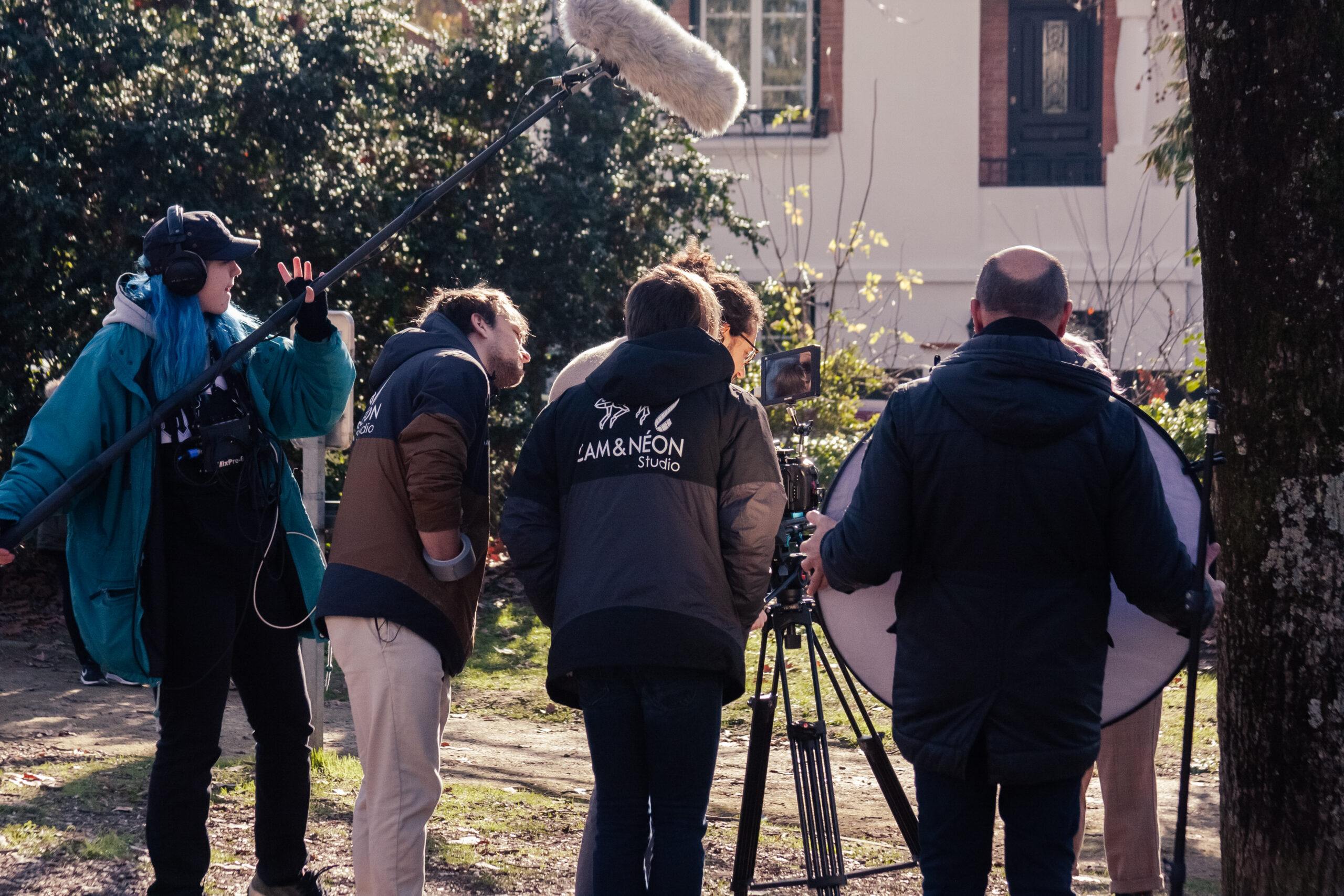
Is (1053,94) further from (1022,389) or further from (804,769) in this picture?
(1022,389)

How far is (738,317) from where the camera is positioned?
149 inches

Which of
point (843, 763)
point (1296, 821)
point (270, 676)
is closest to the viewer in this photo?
point (1296, 821)

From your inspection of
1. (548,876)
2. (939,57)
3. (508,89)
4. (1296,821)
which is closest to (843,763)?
(548,876)

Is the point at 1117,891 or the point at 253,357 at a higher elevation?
the point at 253,357

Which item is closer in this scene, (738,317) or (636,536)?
(636,536)

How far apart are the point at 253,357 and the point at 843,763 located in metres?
3.61

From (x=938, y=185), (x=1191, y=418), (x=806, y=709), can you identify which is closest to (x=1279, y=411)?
(x=806, y=709)

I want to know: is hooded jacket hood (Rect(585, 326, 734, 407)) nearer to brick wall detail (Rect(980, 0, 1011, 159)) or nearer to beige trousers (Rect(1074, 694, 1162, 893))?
beige trousers (Rect(1074, 694, 1162, 893))

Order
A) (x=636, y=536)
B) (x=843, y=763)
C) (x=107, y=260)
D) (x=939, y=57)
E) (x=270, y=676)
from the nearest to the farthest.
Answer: (x=636, y=536)
(x=270, y=676)
(x=843, y=763)
(x=107, y=260)
(x=939, y=57)

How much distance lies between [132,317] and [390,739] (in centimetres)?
132

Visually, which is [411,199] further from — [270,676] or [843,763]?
[270,676]

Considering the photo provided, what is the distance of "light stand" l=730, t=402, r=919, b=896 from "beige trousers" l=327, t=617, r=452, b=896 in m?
0.91

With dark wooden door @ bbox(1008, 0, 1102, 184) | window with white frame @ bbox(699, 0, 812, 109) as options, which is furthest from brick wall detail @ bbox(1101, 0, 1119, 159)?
window with white frame @ bbox(699, 0, 812, 109)

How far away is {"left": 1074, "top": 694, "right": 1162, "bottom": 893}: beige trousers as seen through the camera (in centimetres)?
369
